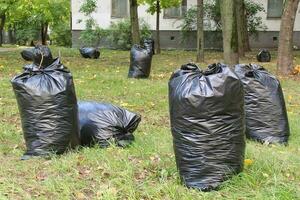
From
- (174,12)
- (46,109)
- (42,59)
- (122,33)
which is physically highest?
(174,12)

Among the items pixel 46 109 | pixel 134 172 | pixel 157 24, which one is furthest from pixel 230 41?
pixel 157 24

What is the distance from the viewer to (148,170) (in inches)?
184

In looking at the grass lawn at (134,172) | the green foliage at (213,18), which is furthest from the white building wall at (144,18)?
the grass lawn at (134,172)

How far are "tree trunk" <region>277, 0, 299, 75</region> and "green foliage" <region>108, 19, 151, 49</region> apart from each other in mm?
12534

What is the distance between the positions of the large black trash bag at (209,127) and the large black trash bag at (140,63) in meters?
7.75

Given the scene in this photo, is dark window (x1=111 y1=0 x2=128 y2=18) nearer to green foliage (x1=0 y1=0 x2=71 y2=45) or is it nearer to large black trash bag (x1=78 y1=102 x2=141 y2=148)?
green foliage (x1=0 y1=0 x2=71 y2=45)

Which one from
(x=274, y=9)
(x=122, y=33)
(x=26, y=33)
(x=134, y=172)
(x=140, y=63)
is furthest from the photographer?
(x=26, y=33)

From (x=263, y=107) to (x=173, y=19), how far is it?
21.2m

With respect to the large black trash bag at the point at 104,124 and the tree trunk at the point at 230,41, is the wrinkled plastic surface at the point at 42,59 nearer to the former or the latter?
the large black trash bag at the point at 104,124

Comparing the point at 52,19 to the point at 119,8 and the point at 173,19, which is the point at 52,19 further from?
the point at 173,19

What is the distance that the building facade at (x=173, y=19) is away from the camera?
26672mm

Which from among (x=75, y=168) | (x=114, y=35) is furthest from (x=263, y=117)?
(x=114, y=35)

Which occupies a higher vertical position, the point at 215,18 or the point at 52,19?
the point at 52,19

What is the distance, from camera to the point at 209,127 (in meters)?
4.18
